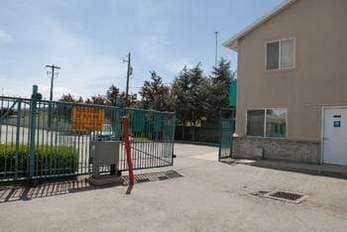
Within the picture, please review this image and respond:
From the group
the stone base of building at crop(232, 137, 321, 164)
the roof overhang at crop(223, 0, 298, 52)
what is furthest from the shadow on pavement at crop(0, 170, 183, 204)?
the roof overhang at crop(223, 0, 298, 52)

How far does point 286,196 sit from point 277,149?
671 cm

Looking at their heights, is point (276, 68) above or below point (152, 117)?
above

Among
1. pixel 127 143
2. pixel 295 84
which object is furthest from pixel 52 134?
pixel 295 84

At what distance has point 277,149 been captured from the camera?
1575 centimetres

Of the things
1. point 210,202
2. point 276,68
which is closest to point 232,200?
point 210,202

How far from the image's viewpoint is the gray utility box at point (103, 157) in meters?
9.72

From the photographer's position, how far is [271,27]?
1645 centimetres

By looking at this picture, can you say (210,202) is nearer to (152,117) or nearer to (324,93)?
(152,117)

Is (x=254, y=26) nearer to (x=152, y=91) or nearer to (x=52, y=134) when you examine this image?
(x=52, y=134)

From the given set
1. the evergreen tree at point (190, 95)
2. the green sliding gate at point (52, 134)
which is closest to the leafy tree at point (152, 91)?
the evergreen tree at point (190, 95)

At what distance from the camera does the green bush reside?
8.72 m

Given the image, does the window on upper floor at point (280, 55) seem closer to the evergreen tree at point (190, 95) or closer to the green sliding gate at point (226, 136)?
the green sliding gate at point (226, 136)

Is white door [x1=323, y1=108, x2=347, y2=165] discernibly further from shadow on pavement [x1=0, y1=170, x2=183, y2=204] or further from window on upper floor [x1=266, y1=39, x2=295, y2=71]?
shadow on pavement [x1=0, y1=170, x2=183, y2=204]

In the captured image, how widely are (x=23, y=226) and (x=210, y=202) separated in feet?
13.0
